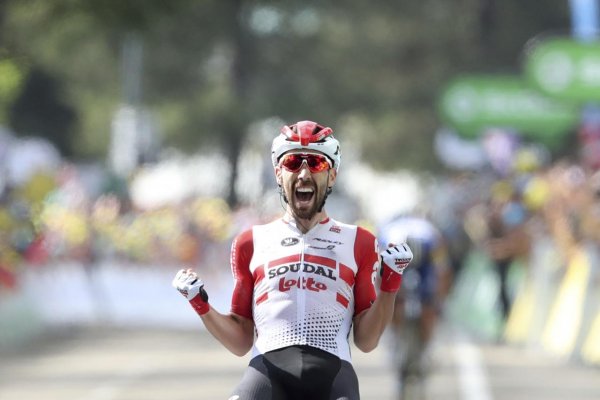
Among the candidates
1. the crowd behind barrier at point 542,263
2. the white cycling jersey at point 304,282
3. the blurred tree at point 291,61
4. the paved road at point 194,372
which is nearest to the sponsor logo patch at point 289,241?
the white cycling jersey at point 304,282

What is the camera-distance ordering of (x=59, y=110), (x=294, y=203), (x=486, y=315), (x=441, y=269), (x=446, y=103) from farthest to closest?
(x=59, y=110) < (x=446, y=103) < (x=486, y=315) < (x=441, y=269) < (x=294, y=203)

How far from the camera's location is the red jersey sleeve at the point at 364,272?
7.78m

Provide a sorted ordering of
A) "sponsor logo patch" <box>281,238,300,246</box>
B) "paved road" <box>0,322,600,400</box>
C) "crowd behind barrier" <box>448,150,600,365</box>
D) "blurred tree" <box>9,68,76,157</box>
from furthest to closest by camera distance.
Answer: "blurred tree" <box>9,68,76,157</box>
"crowd behind barrier" <box>448,150,600,365</box>
"paved road" <box>0,322,600,400</box>
"sponsor logo patch" <box>281,238,300,246</box>

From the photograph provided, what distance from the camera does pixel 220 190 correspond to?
237 ft

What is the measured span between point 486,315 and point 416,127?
4634 cm

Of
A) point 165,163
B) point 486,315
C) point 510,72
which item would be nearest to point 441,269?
point 486,315

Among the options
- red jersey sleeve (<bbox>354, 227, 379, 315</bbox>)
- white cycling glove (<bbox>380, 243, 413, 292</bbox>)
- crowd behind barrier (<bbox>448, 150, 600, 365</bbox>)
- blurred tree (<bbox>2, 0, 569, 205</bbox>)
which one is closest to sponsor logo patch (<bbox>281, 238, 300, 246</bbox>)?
red jersey sleeve (<bbox>354, 227, 379, 315</bbox>)

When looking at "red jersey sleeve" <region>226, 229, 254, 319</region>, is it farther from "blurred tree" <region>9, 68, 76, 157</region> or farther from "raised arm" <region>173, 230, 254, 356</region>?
"blurred tree" <region>9, 68, 76, 157</region>

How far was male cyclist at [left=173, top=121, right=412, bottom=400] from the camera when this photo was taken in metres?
7.54

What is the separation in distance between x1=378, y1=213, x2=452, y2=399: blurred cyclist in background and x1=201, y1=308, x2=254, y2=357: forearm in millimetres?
7787

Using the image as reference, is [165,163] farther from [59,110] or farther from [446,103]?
[446,103]

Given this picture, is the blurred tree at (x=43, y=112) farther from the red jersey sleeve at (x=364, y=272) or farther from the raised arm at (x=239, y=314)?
the red jersey sleeve at (x=364, y=272)

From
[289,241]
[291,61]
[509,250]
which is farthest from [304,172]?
[291,61]

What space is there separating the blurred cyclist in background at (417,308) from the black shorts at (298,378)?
8055mm
